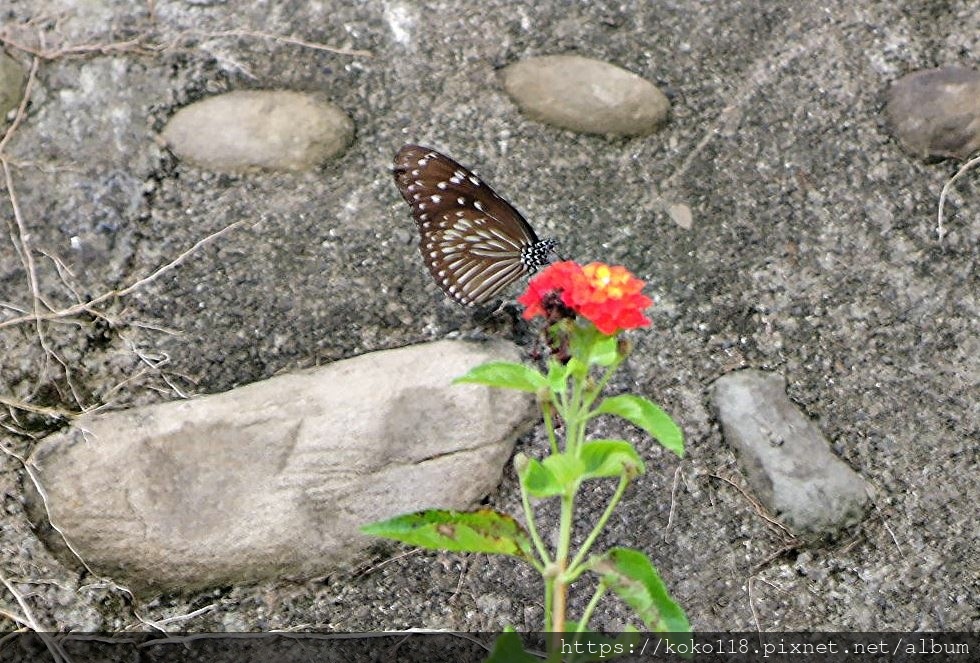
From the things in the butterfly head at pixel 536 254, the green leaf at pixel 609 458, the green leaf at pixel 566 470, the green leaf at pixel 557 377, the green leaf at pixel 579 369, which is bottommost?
the butterfly head at pixel 536 254

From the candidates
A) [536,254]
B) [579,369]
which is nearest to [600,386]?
[579,369]

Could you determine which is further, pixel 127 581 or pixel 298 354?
pixel 298 354

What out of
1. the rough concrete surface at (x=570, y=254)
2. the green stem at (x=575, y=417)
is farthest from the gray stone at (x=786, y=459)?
the green stem at (x=575, y=417)

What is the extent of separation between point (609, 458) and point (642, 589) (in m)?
0.23

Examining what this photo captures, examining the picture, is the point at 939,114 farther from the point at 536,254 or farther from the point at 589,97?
the point at 536,254

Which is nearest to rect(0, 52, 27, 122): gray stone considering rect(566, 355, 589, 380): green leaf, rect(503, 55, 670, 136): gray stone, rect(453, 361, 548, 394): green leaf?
rect(503, 55, 670, 136): gray stone

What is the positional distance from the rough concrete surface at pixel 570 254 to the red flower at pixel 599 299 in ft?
2.80

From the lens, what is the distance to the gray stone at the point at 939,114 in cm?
319

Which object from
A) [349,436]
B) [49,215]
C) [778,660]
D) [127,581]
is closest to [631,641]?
[778,660]

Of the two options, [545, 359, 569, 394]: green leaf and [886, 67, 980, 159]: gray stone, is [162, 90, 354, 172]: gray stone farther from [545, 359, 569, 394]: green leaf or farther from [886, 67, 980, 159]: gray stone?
[886, 67, 980, 159]: gray stone

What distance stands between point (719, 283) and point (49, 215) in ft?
5.36

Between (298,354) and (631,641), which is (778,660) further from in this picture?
(298,354)

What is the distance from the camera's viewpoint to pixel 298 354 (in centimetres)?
282

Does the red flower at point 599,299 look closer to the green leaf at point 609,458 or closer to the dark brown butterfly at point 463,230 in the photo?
the green leaf at point 609,458
